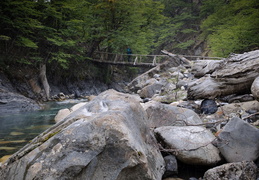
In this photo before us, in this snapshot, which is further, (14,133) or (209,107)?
(14,133)

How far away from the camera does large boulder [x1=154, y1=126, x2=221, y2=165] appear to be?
7.88 feet

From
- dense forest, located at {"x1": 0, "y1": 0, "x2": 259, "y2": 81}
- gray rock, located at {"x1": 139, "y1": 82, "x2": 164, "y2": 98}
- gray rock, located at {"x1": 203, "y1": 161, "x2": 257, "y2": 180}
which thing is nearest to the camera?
gray rock, located at {"x1": 203, "y1": 161, "x2": 257, "y2": 180}

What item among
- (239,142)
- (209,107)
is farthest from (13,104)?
(239,142)

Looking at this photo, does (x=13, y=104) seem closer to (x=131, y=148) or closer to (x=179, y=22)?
(x=131, y=148)

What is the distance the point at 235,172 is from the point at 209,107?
7.86ft

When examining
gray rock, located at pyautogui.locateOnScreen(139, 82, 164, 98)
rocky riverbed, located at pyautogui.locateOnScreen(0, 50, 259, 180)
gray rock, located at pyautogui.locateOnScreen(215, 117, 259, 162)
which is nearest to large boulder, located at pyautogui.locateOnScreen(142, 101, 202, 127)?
rocky riverbed, located at pyautogui.locateOnScreen(0, 50, 259, 180)

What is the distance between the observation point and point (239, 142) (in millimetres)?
2314

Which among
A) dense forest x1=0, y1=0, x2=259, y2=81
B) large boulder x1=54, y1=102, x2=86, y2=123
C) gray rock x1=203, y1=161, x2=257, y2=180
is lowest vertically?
large boulder x1=54, y1=102, x2=86, y2=123

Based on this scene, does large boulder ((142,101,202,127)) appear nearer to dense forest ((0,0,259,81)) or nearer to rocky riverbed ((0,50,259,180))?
rocky riverbed ((0,50,259,180))

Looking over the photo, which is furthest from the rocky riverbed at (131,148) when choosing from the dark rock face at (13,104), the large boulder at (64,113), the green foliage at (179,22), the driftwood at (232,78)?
the green foliage at (179,22)

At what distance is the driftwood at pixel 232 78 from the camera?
12.8ft

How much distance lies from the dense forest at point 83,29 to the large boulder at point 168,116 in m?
9.70

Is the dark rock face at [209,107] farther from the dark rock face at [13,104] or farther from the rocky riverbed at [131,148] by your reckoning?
the dark rock face at [13,104]

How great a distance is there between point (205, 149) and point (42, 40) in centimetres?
1372
